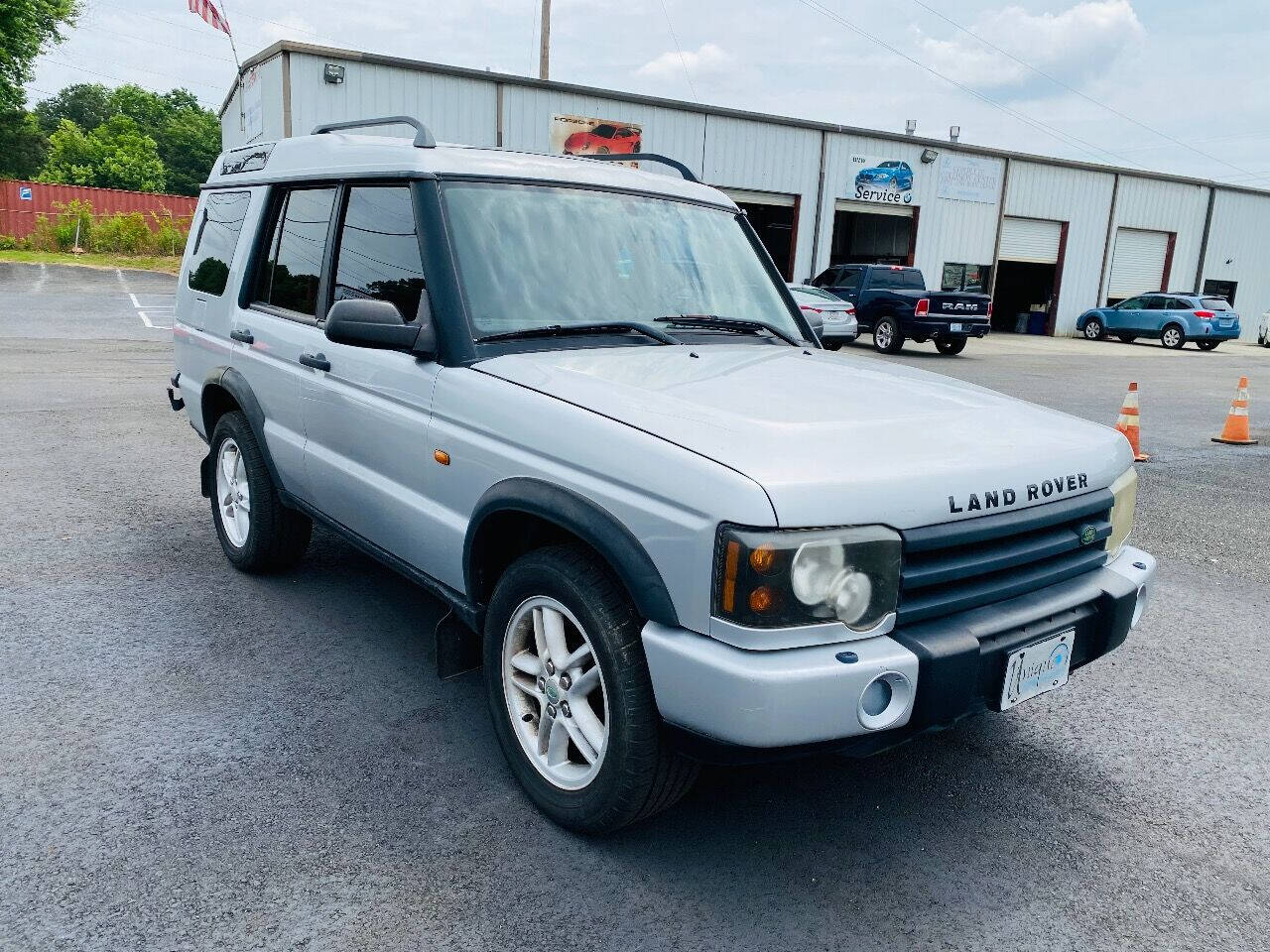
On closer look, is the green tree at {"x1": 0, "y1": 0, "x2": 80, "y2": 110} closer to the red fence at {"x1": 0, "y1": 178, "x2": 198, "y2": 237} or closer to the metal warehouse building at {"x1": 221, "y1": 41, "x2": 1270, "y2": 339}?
the red fence at {"x1": 0, "y1": 178, "x2": 198, "y2": 237}

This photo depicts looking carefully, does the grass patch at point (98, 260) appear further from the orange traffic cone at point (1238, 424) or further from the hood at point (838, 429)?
the hood at point (838, 429)

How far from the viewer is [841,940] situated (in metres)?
2.46

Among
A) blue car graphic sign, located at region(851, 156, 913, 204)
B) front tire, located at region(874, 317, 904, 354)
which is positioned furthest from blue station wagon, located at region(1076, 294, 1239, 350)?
front tire, located at region(874, 317, 904, 354)

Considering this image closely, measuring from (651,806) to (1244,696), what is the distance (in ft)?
9.08

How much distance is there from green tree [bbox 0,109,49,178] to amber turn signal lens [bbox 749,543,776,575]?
5872 centimetres

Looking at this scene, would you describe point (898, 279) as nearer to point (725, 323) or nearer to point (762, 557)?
point (725, 323)

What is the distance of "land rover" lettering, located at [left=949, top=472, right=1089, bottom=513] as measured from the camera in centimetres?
255

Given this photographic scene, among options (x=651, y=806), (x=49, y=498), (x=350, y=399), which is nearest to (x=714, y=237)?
(x=350, y=399)

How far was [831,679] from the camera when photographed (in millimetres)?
2287

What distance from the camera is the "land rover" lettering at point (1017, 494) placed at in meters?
2.55

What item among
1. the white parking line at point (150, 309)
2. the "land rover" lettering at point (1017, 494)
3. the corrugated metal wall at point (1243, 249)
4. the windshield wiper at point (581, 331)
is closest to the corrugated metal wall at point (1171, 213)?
the corrugated metal wall at point (1243, 249)

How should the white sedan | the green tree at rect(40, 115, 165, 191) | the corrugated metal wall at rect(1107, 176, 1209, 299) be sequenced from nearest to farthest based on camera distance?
1. the white sedan
2. the corrugated metal wall at rect(1107, 176, 1209, 299)
3. the green tree at rect(40, 115, 165, 191)

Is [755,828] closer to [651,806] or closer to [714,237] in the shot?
[651,806]

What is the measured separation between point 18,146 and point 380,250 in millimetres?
64629
